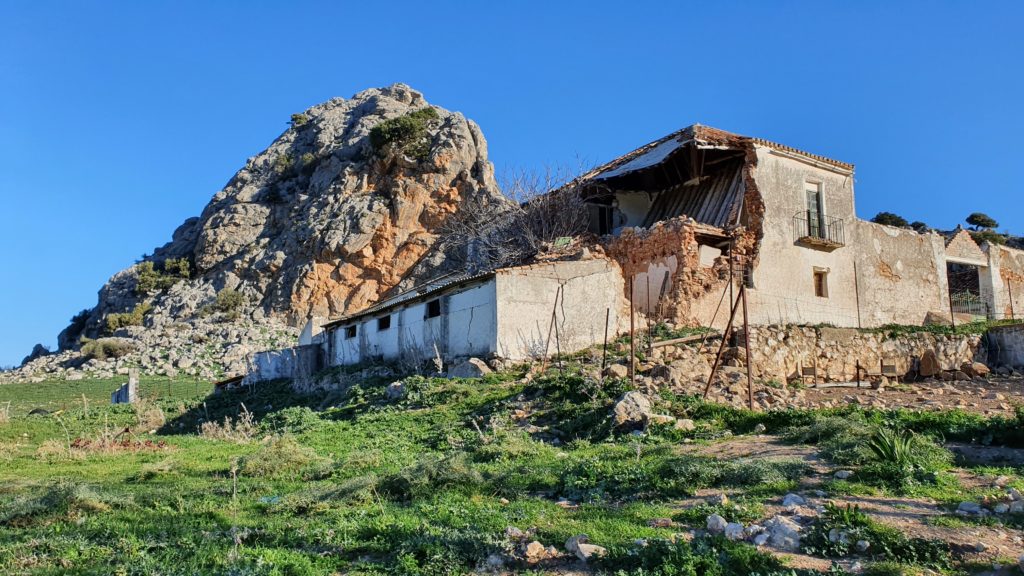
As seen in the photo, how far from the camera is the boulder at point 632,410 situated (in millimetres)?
13320

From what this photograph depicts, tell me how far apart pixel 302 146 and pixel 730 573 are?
64940mm

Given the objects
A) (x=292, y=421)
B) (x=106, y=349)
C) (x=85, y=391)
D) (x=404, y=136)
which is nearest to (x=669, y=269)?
(x=292, y=421)

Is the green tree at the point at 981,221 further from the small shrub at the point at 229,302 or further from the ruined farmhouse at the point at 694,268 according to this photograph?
the small shrub at the point at 229,302

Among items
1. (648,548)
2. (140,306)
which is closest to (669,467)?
(648,548)

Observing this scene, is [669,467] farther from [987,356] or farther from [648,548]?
[987,356]

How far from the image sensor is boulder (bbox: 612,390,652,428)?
13.3 m

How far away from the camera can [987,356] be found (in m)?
23.5

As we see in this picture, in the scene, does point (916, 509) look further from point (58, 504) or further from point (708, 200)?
point (708, 200)

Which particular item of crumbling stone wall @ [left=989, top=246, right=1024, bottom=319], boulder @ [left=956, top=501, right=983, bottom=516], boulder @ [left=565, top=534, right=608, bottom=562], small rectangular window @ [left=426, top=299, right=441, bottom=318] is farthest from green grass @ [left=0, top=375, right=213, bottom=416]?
crumbling stone wall @ [left=989, top=246, right=1024, bottom=319]

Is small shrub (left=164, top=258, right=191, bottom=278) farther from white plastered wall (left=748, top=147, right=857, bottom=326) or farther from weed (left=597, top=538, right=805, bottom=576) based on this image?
weed (left=597, top=538, right=805, bottom=576)

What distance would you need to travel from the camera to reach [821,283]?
26438 mm

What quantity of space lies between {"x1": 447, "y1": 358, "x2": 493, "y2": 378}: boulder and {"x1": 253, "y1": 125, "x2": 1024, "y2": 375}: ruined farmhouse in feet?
1.89

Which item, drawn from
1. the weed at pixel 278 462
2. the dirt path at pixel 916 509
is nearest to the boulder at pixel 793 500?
the dirt path at pixel 916 509

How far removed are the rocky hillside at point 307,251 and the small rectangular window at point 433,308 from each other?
1853 centimetres
